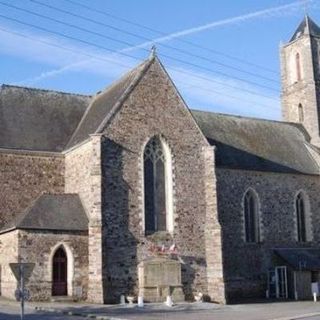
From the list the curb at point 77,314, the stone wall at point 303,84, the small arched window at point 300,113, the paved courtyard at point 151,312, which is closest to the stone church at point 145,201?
the paved courtyard at point 151,312

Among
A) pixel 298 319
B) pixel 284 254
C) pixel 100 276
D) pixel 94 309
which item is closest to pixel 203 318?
pixel 298 319

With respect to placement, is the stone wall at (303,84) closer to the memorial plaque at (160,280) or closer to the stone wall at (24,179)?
the memorial plaque at (160,280)

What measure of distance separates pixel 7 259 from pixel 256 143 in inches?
761

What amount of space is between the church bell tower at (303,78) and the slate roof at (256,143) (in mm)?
1950

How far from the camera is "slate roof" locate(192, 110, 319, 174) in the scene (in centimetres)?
3997

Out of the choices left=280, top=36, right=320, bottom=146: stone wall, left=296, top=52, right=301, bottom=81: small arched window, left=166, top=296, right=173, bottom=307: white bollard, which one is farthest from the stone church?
left=296, top=52, right=301, bottom=81: small arched window

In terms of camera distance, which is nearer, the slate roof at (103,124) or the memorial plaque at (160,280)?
the memorial plaque at (160,280)

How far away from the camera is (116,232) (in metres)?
31.0

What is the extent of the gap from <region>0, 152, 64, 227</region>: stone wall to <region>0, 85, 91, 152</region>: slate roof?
2.03 ft

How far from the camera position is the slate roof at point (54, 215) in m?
30.3

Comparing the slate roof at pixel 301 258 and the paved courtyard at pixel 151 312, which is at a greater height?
the slate roof at pixel 301 258

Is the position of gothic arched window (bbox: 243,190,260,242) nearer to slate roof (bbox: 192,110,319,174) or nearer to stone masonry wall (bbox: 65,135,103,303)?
slate roof (bbox: 192,110,319,174)

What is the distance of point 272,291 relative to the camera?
3856cm

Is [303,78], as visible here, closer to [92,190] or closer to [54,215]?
[92,190]
